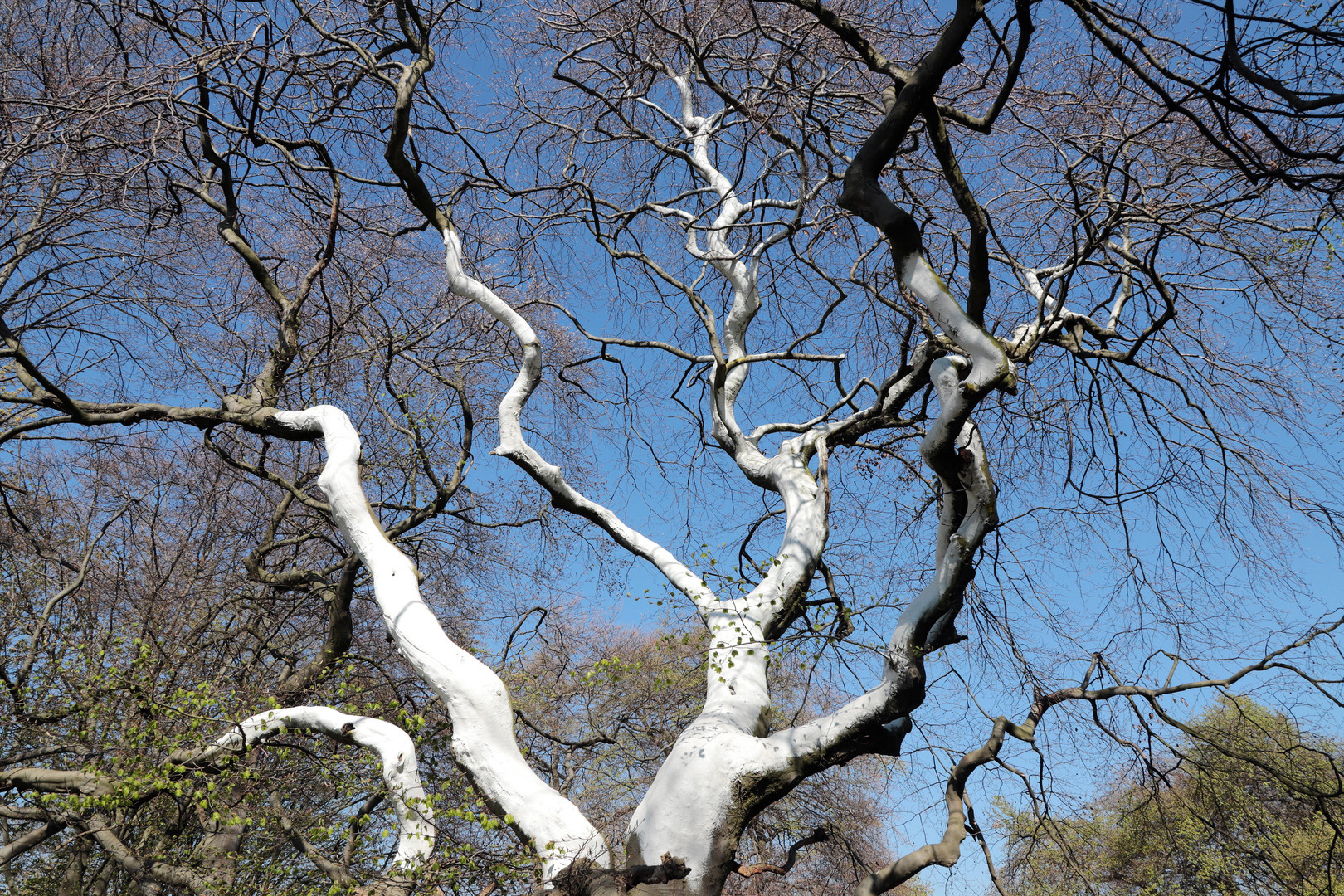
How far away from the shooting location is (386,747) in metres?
4.93

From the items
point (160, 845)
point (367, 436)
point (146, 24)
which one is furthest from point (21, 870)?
point (146, 24)

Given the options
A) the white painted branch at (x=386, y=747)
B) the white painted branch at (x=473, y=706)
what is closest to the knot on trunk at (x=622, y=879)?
the white painted branch at (x=473, y=706)

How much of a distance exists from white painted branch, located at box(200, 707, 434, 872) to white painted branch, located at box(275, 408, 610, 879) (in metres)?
0.44

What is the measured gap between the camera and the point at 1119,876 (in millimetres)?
15641

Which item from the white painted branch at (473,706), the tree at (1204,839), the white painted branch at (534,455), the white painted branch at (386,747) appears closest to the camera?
the white painted branch at (473,706)

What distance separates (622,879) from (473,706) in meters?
1.12

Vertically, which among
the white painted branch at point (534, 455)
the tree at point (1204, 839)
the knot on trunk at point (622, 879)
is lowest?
the knot on trunk at point (622, 879)

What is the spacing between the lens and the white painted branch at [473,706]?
14.0 ft

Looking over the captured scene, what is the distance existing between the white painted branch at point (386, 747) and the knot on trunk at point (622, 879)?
876 mm

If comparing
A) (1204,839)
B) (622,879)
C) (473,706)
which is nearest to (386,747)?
(473,706)

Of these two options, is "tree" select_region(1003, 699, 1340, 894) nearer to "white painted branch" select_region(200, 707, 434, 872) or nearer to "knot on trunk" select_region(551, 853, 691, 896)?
"knot on trunk" select_region(551, 853, 691, 896)

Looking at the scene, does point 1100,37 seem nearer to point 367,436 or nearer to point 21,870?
point 367,436

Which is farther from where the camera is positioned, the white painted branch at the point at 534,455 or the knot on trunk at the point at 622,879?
the white painted branch at the point at 534,455

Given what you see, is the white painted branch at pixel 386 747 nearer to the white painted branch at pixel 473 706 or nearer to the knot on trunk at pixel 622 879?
the white painted branch at pixel 473 706
